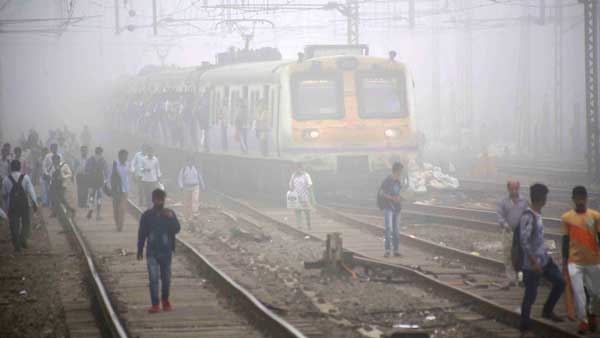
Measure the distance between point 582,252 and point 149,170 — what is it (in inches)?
478

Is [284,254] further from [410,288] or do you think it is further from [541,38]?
[541,38]

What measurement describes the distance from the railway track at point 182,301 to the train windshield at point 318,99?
20.0ft

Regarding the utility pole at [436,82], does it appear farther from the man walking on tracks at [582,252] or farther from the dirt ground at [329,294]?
the man walking on tracks at [582,252]

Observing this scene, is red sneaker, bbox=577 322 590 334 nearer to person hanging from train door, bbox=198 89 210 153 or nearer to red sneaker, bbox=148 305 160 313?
red sneaker, bbox=148 305 160 313

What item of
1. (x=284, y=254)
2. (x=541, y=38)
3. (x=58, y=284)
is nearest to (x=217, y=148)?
(x=284, y=254)

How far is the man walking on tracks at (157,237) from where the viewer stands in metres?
10.9

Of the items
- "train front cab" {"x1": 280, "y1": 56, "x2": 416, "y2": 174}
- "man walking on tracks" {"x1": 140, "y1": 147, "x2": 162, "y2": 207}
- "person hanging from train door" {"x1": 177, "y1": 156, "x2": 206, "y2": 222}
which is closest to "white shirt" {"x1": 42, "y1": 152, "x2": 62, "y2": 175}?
"man walking on tracks" {"x1": 140, "y1": 147, "x2": 162, "y2": 207}

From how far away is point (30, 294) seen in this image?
12898mm

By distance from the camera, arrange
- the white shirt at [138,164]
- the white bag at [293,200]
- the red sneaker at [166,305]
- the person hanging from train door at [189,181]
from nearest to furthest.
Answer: the red sneaker at [166,305], the white bag at [293,200], the white shirt at [138,164], the person hanging from train door at [189,181]

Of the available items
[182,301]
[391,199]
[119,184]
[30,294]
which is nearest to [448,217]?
[391,199]

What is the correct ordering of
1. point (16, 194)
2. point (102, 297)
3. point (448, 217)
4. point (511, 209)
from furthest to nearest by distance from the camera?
1. point (448, 217)
2. point (16, 194)
3. point (102, 297)
4. point (511, 209)

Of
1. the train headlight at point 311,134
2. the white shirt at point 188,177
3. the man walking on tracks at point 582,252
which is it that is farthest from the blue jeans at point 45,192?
the man walking on tracks at point 582,252

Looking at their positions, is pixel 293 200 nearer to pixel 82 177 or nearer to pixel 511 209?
pixel 82 177

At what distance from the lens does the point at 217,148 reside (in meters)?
27.2
